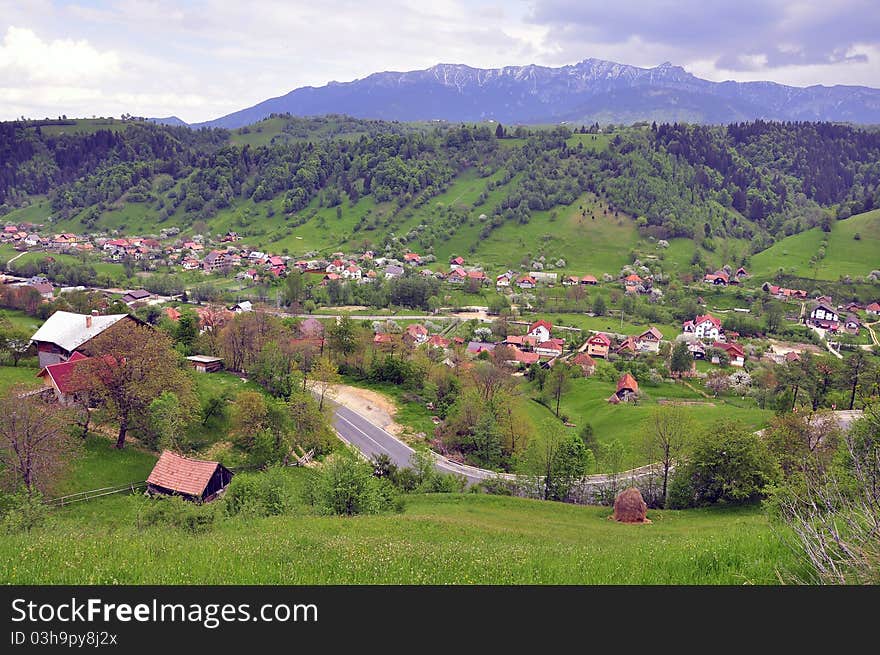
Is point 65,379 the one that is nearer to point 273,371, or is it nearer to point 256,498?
point 273,371

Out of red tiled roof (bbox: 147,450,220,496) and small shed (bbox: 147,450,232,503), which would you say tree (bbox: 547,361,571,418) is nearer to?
small shed (bbox: 147,450,232,503)

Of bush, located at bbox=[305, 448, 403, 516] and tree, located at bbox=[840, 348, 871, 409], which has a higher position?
bush, located at bbox=[305, 448, 403, 516]

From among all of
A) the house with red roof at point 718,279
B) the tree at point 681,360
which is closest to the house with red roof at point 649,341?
the tree at point 681,360

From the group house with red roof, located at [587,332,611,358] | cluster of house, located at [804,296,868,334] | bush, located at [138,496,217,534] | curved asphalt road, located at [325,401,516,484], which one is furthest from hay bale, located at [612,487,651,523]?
cluster of house, located at [804,296,868,334]

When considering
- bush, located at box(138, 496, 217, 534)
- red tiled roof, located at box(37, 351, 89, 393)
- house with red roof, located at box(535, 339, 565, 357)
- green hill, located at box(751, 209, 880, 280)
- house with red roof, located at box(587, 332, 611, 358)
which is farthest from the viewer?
green hill, located at box(751, 209, 880, 280)

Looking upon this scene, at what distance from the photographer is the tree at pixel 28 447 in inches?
1015

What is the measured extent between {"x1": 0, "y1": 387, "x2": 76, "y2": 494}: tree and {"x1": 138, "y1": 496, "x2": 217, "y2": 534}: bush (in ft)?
22.2

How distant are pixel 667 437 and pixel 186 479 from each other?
2895 cm

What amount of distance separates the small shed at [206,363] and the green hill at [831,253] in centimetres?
12292

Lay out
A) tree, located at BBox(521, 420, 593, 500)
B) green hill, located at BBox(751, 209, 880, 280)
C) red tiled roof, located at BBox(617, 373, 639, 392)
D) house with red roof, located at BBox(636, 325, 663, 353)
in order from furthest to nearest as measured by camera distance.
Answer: green hill, located at BBox(751, 209, 880, 280) < house with red roof, located at BBox(636, 325, 663, 353) < red tiled roof, located at BBox(617, 373, 639, 392) < tree, located at BBox(521, 420, 593, 500)

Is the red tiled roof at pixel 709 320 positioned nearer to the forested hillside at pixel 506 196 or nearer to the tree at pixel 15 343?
the forested hillside at pixel 506 196

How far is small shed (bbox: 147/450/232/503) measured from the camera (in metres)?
29.6

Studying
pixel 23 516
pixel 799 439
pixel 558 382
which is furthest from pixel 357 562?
pixel 558 382

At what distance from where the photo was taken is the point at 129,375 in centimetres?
3441
